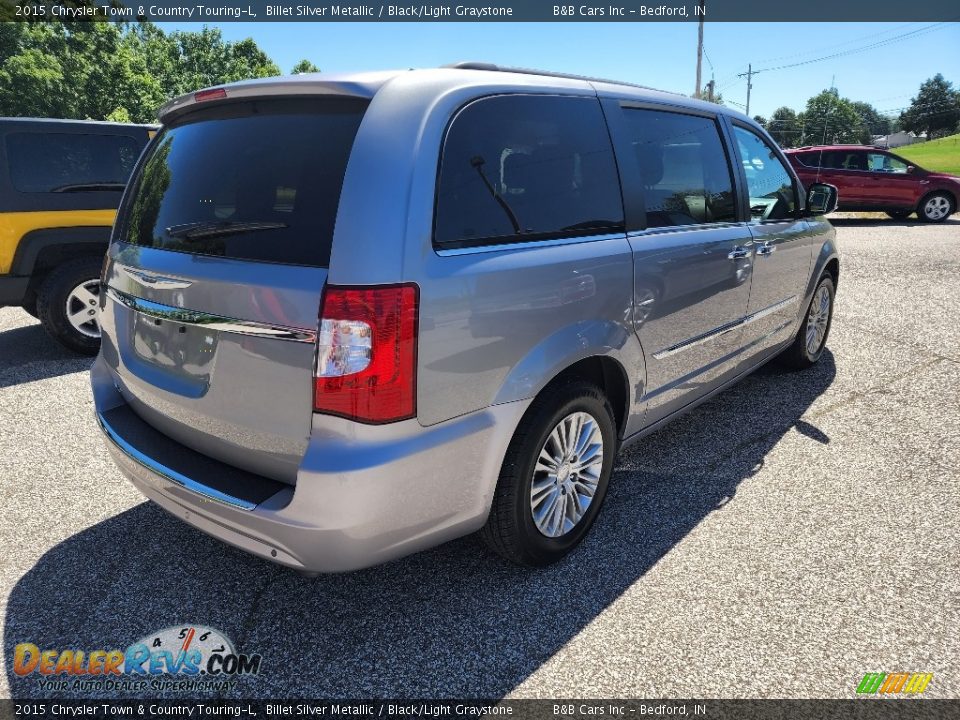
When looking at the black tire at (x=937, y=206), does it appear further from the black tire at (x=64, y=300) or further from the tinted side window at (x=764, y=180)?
the black tire at (x=64, y=300)

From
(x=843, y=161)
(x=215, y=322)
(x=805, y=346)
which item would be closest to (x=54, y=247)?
(x=215, y=322)

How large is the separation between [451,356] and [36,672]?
1716mm

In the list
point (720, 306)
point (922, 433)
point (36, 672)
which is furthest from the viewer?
point (922, 433)

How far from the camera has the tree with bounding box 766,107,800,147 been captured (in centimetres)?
14800

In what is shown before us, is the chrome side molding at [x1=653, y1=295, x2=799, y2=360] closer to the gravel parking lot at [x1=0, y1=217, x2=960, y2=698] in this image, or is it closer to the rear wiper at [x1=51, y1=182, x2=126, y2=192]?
the gravel parking lot at [x1=0, y1=217, x2=960, y2=698]

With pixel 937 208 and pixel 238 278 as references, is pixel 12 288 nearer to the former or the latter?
pixel 238 278

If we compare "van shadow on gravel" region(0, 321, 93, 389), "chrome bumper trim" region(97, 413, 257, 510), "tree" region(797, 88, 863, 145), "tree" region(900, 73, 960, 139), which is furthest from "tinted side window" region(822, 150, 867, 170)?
"tree" region(797, 88, 863, 145)

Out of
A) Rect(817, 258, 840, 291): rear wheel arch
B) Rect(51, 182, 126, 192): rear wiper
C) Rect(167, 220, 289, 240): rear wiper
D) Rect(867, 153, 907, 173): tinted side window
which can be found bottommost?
Rect(817, 258, 840, 291): rear wheel arch

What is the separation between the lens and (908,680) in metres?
2.08

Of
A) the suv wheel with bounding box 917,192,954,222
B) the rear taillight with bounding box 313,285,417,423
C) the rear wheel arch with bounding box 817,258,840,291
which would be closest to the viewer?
the rear taillight with bounding box 313,285,417,423

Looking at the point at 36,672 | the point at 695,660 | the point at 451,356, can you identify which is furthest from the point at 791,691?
the point at 36,672

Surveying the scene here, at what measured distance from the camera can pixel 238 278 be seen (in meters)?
1.95

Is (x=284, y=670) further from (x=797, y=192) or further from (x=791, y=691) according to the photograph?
(x=797, y=192)

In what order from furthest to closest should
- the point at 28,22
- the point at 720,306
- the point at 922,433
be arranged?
the point at 28,22
the point at 922,433
the point at 720,306
